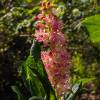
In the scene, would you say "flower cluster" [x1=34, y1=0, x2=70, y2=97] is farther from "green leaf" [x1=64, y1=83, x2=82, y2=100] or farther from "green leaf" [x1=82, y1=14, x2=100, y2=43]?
"green leaf" [x1=82, y1=14, x2=100, y2=43]

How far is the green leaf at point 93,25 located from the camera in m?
3.74

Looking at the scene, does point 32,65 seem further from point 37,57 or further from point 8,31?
point 8,31

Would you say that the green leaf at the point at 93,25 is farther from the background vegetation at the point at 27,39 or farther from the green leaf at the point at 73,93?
the background vegetation at the point at 27,39

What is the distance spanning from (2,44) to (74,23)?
5.25ft

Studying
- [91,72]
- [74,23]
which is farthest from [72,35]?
[91,72]

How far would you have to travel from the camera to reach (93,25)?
3.82 m

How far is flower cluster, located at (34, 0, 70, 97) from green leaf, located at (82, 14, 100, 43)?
0.71 metres

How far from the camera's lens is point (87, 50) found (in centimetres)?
753

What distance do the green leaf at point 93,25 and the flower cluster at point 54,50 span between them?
715 millimetres

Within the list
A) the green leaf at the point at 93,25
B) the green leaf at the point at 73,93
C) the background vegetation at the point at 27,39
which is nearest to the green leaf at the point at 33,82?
the green leaf at the point at 73,93

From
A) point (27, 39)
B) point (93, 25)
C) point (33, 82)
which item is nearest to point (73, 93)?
point (33, 82)

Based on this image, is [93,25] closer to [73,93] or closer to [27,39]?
[73,93]

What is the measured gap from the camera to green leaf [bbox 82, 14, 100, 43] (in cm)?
374

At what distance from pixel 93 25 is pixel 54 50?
2.88ft
